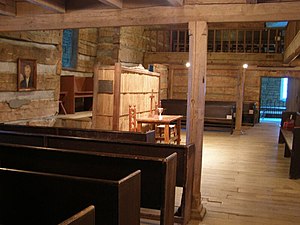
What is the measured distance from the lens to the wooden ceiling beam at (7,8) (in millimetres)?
4631

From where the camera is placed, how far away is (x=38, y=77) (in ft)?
21.8

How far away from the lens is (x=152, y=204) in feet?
10.2

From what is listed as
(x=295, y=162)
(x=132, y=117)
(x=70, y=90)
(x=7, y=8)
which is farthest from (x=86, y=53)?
(x=295, y=162)

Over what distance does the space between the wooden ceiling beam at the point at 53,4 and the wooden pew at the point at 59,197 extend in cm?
243

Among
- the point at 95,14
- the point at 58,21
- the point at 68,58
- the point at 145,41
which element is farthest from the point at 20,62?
the point at 145,41

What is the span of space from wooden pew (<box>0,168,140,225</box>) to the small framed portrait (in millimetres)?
4095

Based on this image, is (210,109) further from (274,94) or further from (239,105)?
(274,94)

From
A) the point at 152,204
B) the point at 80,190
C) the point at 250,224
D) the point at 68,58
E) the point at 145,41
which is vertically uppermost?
the point at 145,41

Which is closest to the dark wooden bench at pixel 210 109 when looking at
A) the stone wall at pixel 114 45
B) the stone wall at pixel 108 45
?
the stone wall at pixel 114 45

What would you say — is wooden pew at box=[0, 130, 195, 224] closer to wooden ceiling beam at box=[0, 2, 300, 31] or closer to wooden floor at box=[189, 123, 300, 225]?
wooden floor at box=[189, 123, 300, 225]

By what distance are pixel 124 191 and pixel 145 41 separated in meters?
11.3

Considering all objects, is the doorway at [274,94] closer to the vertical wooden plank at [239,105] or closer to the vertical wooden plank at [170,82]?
the vertical wooden plank at [170,82]

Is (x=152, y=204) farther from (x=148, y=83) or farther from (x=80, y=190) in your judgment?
(x=148, y=83)

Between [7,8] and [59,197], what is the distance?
3479 mm
